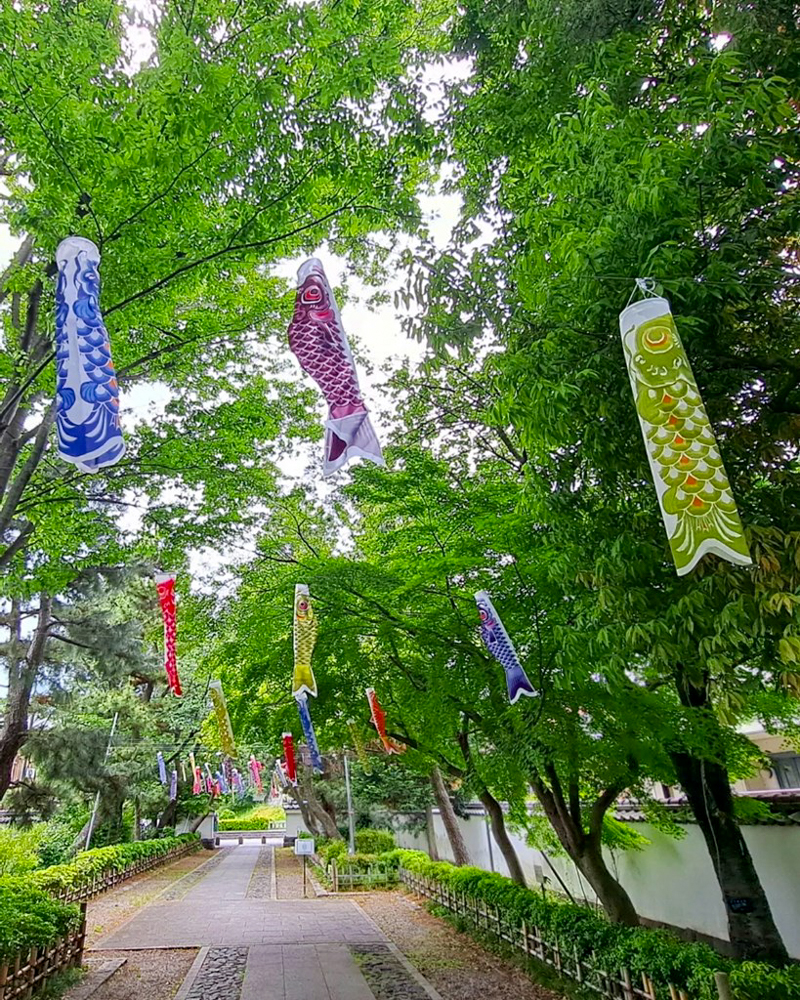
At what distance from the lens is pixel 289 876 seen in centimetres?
2444

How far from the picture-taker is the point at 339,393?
5570mm

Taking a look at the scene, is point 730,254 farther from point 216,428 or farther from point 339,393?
point 216,428

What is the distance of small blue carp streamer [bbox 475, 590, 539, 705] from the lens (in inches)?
278

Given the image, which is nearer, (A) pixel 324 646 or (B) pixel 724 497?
(B) pixel 724 497

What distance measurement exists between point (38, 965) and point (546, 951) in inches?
264

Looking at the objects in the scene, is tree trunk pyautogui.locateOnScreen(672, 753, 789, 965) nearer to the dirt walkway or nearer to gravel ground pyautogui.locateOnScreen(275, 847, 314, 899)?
the dirt walkway

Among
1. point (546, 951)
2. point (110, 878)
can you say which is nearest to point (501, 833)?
point (546, 951)

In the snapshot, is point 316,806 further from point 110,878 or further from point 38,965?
point 38,965

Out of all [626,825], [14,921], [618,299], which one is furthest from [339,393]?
[626,825]

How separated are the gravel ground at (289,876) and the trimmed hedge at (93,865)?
523 centimetres

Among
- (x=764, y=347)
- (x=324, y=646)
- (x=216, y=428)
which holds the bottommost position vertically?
(x=324, y=646)

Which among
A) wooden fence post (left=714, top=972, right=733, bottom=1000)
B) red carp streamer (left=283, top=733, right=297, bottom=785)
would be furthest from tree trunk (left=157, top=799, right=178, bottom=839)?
wooden fence post (left=714, top=972, right=733, bottom=1000)

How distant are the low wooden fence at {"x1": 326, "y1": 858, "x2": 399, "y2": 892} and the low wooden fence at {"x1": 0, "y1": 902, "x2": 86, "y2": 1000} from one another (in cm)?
1087

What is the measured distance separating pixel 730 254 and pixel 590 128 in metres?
1.32
